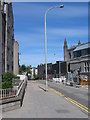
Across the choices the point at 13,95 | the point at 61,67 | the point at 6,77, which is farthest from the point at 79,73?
the point at 13,95

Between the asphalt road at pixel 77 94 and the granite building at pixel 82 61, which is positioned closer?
the asphalt road at pixel 77 94

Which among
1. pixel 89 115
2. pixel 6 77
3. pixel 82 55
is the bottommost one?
pixel 89 115

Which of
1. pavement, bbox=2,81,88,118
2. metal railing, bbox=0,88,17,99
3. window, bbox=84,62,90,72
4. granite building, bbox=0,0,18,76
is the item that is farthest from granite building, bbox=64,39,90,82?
metal railing, bbox=0,88,17,99

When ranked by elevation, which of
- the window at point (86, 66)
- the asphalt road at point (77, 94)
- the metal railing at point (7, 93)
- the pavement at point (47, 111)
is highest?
the window at point (86, 66)

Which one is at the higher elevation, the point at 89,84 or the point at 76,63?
the point at 76,63

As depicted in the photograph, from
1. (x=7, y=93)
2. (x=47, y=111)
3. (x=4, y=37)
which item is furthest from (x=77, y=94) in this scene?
(x=4, y=37)

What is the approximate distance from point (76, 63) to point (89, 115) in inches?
1740

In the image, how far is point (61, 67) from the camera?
7912 centimetres

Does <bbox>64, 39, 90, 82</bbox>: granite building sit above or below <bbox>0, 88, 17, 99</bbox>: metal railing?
above

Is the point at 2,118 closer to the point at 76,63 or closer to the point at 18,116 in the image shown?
the point at 18,116

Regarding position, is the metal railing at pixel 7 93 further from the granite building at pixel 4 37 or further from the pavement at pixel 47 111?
the granite building at pixel 4 37

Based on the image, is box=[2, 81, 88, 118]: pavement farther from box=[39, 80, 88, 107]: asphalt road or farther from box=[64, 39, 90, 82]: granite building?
box=[64, 39, 90, 82]: granite building

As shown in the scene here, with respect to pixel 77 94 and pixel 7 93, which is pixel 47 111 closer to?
pixel 7 93

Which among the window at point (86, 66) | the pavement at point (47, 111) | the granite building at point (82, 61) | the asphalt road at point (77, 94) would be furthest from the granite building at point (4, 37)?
the window at point (86, 66)
